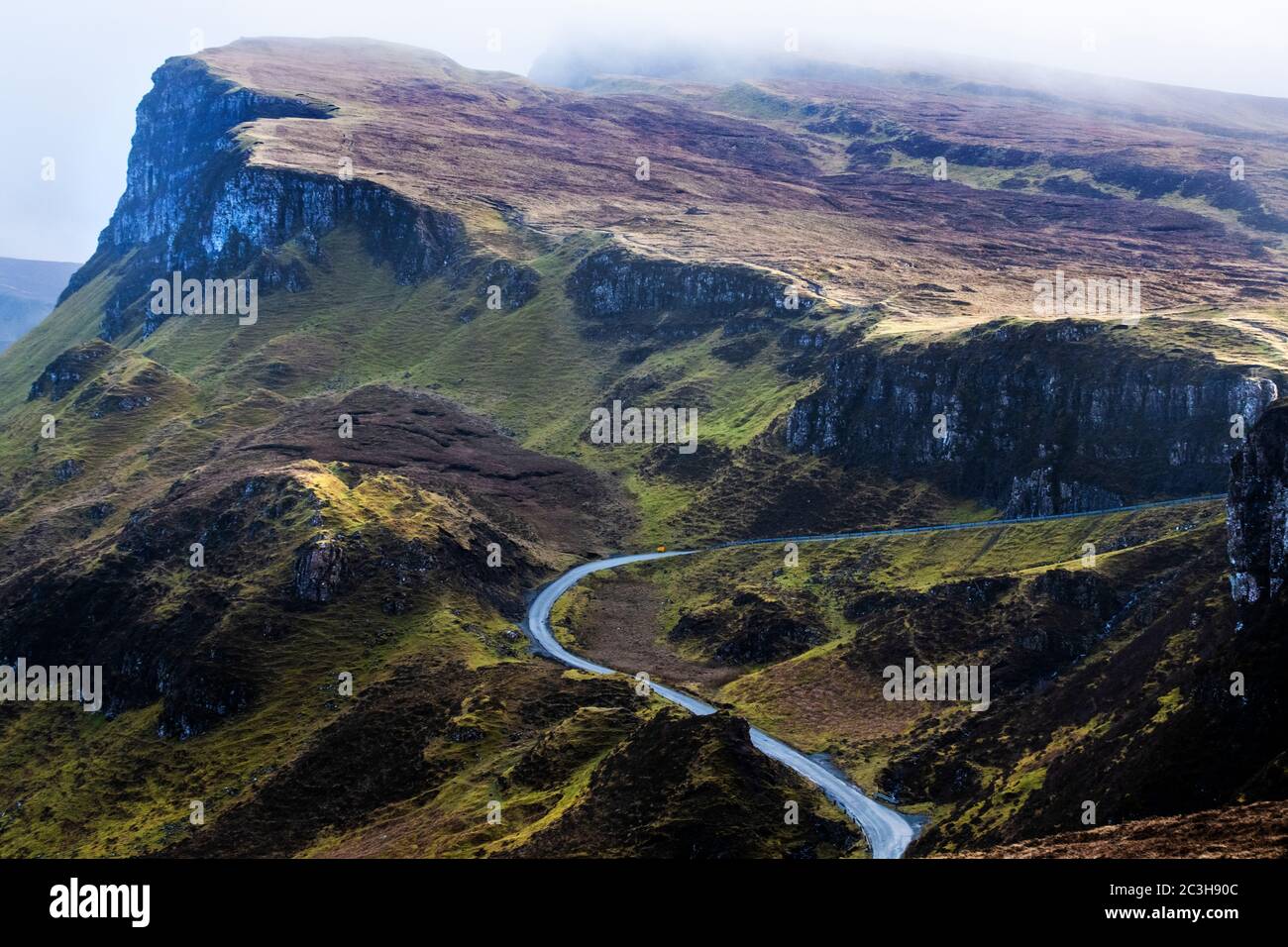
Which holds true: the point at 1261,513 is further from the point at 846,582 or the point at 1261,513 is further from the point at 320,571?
the point at 320,571

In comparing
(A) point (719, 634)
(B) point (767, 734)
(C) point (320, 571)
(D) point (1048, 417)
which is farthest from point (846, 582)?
(C) point (320, 571)

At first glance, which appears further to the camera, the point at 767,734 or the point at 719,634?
the point at 719,634

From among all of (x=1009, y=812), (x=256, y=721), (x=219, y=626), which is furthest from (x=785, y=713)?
(x=219, y=626)

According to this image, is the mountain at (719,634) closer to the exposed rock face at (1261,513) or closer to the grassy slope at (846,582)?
the exposed rock face at (1261,513)

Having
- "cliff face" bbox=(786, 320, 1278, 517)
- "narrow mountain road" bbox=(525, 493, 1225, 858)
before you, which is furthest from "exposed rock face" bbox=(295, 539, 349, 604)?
"cliff face" bbox=(786, 320, 1278, 517)

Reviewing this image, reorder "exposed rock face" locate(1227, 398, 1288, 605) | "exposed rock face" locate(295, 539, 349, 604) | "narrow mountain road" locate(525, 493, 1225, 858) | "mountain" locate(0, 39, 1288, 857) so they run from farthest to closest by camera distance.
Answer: "exposed rock face" locate(295, 539, 349, 604) → "narrow mountain road" locate(525, 493, 1225, 858) → "mountain" locate(0, 39, 1288, 857) → "exposed rock face" locate(1227, 398, 1288, 605)

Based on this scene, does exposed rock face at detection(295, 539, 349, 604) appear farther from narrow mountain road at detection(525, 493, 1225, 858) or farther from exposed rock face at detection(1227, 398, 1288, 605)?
exposed rock face at detection(1227, 398, 1288, 605)

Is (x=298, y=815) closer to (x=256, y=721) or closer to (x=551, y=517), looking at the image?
(x=256, y=721)
